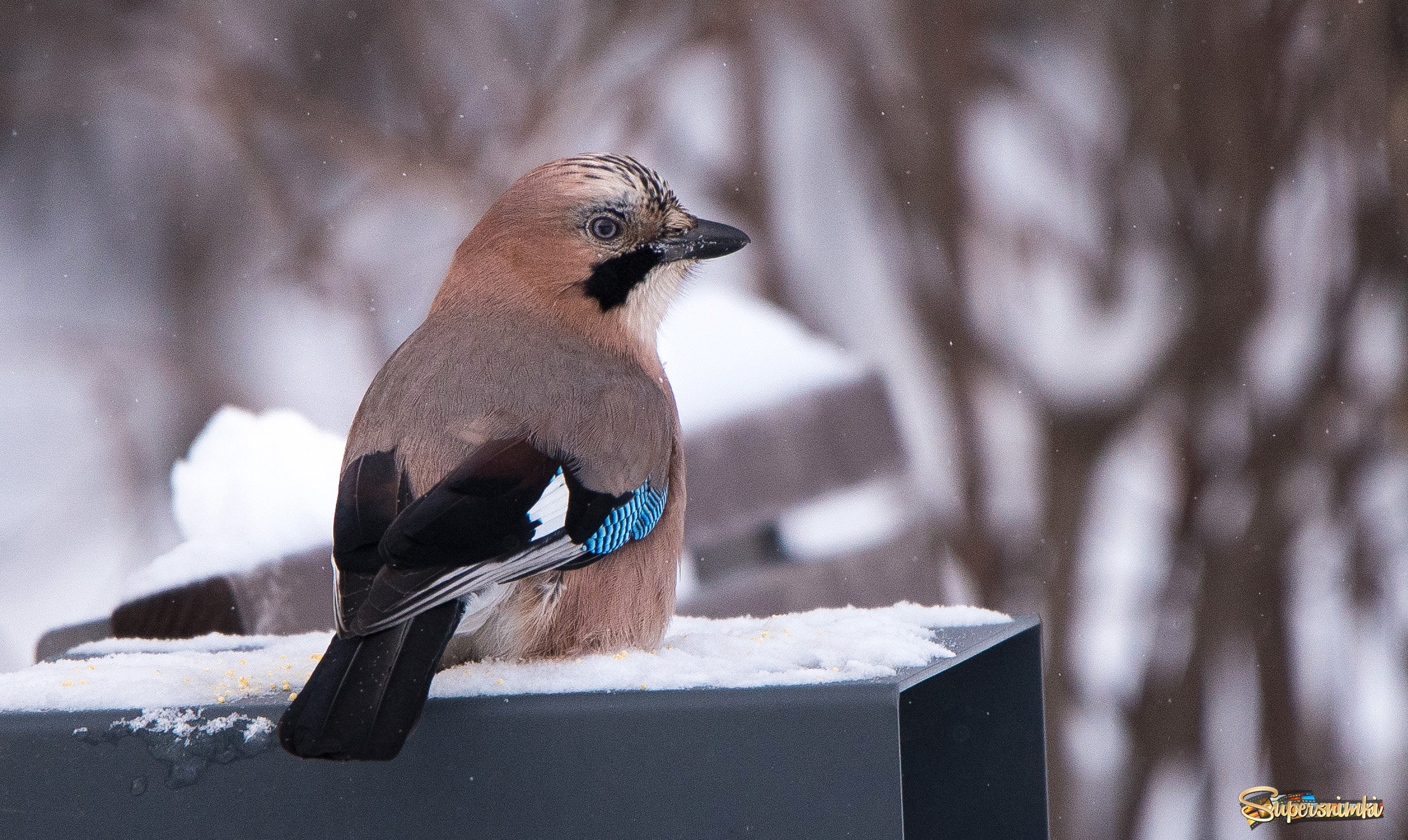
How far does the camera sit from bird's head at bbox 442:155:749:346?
5.26 ft

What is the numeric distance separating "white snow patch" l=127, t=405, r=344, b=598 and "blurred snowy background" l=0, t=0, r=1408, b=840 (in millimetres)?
466

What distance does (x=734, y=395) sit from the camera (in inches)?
107

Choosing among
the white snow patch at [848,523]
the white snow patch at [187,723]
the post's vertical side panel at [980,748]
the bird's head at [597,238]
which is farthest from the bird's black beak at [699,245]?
the white snow patch at [848,523]

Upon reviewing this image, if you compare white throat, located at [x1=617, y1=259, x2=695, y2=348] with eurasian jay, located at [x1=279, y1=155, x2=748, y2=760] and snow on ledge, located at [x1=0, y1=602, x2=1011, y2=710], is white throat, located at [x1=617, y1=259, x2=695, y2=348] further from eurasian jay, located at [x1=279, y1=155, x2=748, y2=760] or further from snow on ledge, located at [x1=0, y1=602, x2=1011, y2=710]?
snow on ledge, located at [x1=0, y1=602, x2=1011, y2=710]

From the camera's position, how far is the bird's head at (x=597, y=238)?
1604mm

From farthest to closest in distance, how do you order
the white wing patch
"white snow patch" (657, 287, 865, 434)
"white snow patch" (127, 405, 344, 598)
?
"white snow patch" (657, 287, 865, 434)
"white snow patch" (127, 405, 344, 598)
the white wing patch

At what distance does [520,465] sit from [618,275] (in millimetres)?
430

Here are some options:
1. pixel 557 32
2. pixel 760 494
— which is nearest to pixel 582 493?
pixel 760 494

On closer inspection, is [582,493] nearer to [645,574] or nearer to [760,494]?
[645,574]

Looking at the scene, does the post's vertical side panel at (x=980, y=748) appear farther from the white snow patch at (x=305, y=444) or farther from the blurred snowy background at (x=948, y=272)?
the blurred snowy background at (x=948, y=272)

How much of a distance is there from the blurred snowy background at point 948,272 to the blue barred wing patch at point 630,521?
1.47 meters

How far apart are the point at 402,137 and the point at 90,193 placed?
0.92 meters

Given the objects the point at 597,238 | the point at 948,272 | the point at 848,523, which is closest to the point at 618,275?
the point at 597,238

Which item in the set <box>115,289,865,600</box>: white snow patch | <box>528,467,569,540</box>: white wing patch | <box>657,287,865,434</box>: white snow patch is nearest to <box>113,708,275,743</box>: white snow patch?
<box>528,467,569,540</box>: white wing patch
